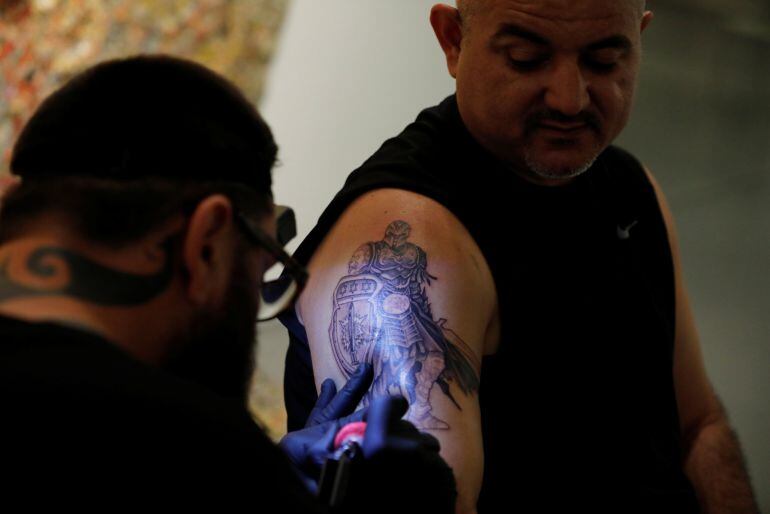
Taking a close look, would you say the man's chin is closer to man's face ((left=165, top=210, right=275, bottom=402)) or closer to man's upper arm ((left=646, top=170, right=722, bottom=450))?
man's upper arm ((left=646, top=170, right=722, bottom=450))

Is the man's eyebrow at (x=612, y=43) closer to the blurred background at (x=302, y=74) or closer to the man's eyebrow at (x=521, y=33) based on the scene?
the man's eyebrow at (x=521, y=33)

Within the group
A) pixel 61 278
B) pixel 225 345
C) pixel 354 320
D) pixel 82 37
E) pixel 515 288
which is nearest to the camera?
pixel 61 278

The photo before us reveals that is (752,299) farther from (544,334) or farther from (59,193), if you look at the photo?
(59,193)

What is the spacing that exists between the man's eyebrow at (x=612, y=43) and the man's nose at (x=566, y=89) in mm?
34

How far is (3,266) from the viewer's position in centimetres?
83

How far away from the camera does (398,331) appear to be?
1.25 metres

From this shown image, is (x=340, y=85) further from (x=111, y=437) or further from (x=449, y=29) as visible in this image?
(x=111, y=437)

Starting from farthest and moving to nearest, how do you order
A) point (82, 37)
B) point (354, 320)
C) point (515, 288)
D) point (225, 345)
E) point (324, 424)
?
1. point (82, 37)
2. point (515, 288)
3. point (354, 320)
4. point (324, 424)
5. point (225, 345)

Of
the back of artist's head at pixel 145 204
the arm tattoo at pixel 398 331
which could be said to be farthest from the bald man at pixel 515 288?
the back of artist's head at pixel 145 204

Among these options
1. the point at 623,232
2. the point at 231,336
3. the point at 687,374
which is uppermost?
the point at 623,232

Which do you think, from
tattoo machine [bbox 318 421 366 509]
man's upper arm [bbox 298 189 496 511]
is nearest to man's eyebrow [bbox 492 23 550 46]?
man's upper arm [bbox 298 189 496 511]

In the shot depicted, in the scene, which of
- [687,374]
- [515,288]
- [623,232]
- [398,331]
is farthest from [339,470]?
[687,374]

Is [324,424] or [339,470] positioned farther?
[324,424]

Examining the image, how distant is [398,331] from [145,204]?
1.52ft
